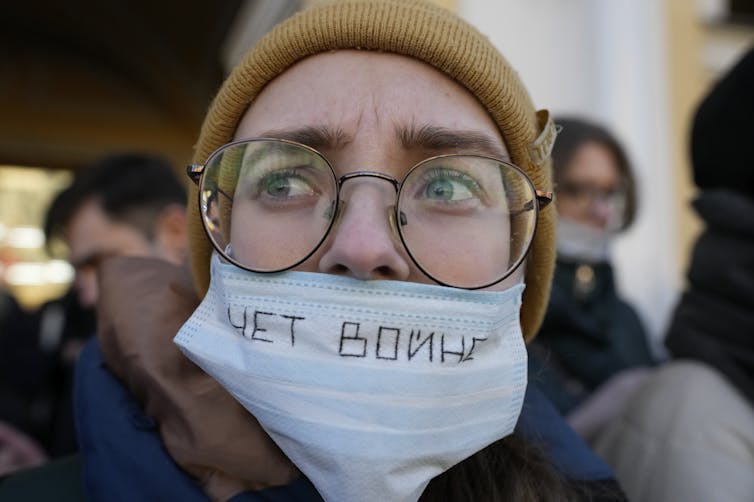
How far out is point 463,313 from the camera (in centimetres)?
85

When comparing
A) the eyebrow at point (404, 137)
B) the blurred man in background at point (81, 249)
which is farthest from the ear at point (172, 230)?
the eyebrow at point (404, 137)

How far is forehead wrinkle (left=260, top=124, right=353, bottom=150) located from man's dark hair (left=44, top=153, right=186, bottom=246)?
4.92 feet

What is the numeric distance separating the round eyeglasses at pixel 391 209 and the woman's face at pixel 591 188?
1359 millimetres

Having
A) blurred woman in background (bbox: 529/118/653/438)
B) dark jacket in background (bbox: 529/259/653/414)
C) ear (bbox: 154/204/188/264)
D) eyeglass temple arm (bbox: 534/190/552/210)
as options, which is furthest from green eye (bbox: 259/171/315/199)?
ear (bbox: 154/204/188/264)

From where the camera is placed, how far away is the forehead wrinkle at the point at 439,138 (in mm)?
905

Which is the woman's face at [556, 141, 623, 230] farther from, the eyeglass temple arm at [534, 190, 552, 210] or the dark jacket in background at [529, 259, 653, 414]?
the eyeglass temple arm at [534, 190, 552, 210]

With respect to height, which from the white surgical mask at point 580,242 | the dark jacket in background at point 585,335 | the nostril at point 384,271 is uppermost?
the nostril at point 384,271

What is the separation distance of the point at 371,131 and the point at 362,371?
382mm

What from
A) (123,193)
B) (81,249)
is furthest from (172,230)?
(81,249)

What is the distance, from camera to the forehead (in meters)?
0.90

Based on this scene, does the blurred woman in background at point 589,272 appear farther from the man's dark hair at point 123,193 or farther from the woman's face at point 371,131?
the man's dark hair at point 123,193

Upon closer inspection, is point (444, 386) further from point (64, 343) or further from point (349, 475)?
point (64, 343)

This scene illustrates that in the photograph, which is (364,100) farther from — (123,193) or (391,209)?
(123,193)

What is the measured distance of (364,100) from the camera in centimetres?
91
